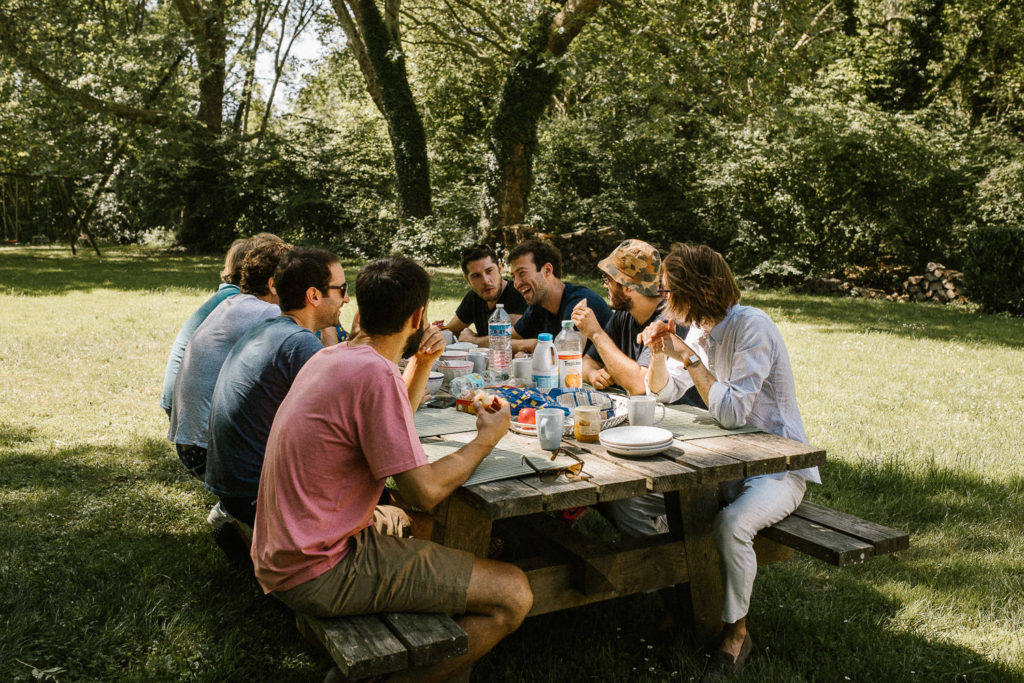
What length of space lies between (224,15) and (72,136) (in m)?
4.82

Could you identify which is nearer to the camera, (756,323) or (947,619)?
(756,323)

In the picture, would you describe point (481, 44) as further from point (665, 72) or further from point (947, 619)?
point (947, 619)

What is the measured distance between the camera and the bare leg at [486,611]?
246 cm

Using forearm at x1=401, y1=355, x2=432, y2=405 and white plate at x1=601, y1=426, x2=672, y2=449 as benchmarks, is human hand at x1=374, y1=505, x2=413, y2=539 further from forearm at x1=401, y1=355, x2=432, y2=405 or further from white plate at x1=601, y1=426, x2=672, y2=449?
white plate at x1=601, y1=426, x2=672, y2=449

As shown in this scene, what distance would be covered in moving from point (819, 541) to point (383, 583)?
5.16 feet

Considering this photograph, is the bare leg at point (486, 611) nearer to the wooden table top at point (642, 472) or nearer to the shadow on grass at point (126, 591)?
the wooden table top at point (642, 472)

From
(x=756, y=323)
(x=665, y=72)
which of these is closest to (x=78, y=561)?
(x=756, y=323)

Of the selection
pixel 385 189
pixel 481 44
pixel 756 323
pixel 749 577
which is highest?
pixel 481 44

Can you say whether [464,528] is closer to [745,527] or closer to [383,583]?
[383,583]

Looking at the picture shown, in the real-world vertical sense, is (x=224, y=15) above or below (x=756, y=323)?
above

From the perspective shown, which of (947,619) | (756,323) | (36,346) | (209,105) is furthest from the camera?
(209,105)

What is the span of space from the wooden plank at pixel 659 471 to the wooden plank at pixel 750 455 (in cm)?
24

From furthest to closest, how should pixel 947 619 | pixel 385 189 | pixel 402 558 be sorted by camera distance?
1. pixel 385 189
2. pixel 947 619
3. pixel 402 558

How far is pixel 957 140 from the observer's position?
16.2 metres
